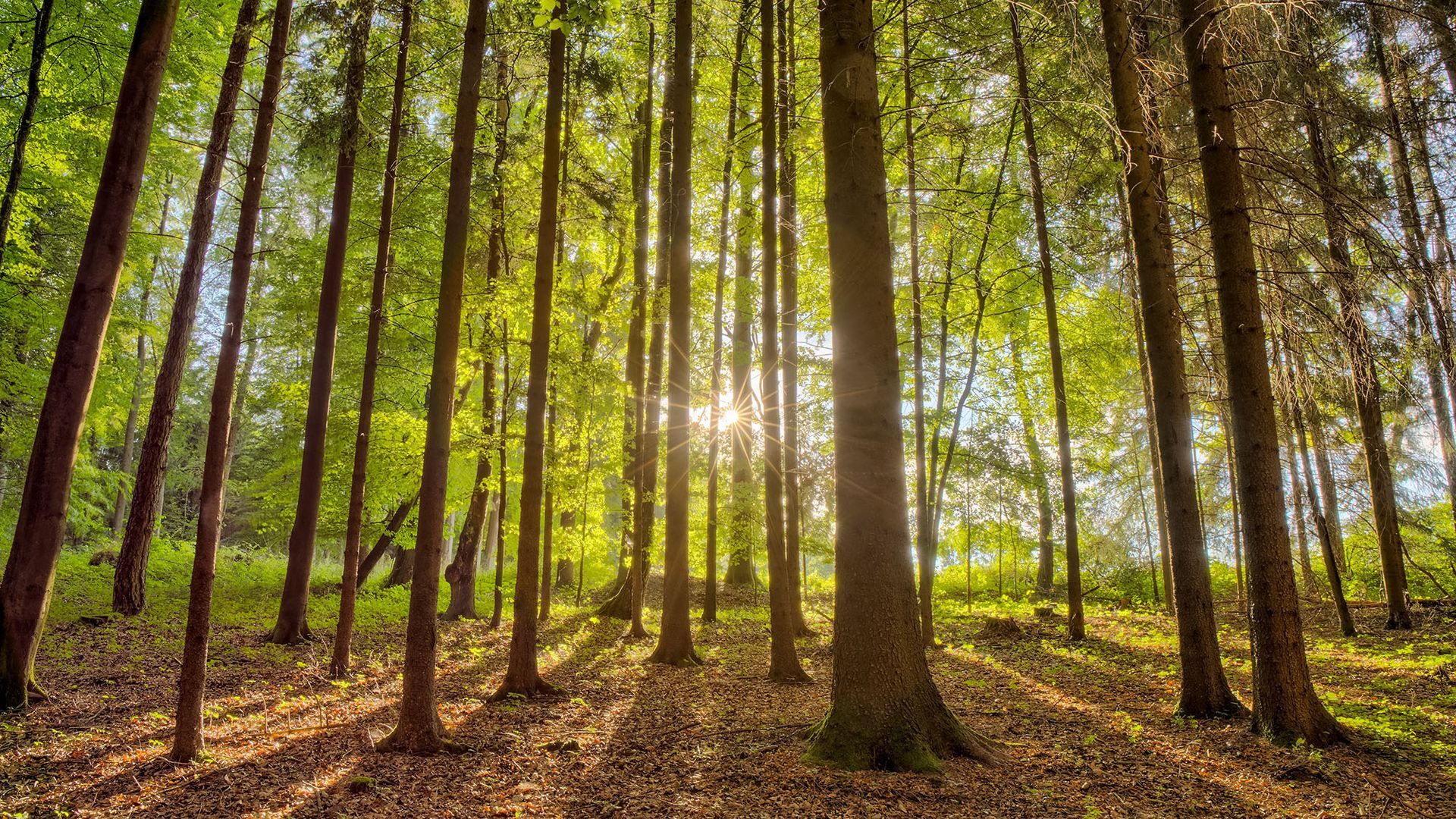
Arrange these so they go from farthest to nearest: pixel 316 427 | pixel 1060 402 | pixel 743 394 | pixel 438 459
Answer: pixel 743 394
pixel 1060 402
pixel 316 427
pixel 438 459

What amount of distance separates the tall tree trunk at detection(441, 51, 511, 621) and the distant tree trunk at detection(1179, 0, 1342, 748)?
8.25 meters

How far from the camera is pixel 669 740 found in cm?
639

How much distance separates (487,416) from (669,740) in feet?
27.4

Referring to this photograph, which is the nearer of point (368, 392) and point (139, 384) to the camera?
point (368, 392)

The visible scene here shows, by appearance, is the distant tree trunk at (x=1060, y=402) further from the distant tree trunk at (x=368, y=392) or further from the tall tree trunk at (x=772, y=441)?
the distant tree trunk at (x=368, y=392)

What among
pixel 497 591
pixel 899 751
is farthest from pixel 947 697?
pixel 497 591

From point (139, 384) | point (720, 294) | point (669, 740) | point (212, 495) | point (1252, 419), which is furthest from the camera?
point (139, 384)

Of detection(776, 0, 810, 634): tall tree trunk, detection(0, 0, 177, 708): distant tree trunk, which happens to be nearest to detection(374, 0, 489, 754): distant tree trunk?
Result: detection(0, 0, 177, 708): distant tree trunk

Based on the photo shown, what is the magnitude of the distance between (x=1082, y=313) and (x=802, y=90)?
12377 mm

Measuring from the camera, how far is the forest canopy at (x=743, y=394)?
17.7 ft

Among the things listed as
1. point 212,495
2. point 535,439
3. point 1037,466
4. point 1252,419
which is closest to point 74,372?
point 212,495

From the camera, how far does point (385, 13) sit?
8.81 m

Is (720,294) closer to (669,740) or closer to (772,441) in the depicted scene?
(772,441)

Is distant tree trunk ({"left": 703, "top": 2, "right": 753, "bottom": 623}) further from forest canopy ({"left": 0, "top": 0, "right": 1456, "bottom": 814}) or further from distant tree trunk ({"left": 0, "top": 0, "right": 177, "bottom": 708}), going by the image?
distant tree trunk ({"left": 0, "top": 0, "right": 177, "bottom": 708})
